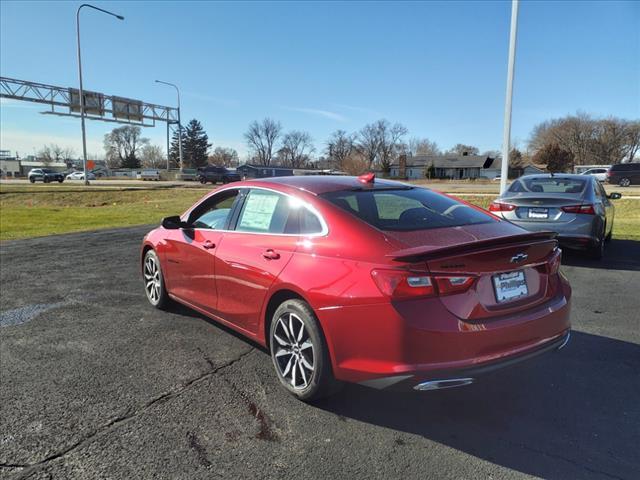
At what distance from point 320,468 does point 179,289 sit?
9.37 ft

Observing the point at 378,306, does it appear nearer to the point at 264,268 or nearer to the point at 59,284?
the point at 264,268

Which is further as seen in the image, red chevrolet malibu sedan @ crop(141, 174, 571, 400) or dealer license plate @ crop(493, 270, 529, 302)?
dealer license plate @ crop(493, 270, 529, 302)

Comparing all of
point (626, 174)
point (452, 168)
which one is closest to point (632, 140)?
point (452, 168)

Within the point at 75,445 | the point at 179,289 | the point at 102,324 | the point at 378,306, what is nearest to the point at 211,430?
the point at 75,445

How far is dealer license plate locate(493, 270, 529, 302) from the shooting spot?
287 centimetres

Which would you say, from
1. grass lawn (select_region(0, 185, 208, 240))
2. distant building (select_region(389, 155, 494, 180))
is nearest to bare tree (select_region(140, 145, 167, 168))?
distant building (select_region(389, 155, 494, 180))

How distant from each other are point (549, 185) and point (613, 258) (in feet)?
5.87

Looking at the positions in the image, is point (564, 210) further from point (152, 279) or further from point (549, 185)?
point (152, 279)

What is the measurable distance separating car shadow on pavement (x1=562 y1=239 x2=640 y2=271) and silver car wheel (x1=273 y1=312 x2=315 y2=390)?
20.8 feet

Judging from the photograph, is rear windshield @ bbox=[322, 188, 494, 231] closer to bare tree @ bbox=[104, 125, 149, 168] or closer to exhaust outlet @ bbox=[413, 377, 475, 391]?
exhaust outlet @ bbox=[413, 377, 475, 391]

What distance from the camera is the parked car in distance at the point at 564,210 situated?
747 centimetres

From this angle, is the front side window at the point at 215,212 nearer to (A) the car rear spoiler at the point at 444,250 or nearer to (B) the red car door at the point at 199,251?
(B) the red car door at the point at 199,251

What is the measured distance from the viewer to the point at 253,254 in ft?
12.0

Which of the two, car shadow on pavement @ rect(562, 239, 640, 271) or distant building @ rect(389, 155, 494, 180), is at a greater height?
distant building @ rect(389, 155, 494, 180)
